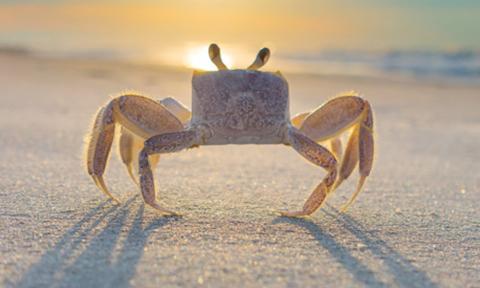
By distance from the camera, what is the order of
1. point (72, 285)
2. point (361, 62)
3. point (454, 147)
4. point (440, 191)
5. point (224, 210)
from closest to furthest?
point (72, 285), point (224, 210), point (440, 191), point (454, 147), point (361, 62)

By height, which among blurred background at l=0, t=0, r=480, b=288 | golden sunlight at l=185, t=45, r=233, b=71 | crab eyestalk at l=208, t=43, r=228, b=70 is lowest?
Answer: golden sunlight at l=185, t=45, r=233, b=71

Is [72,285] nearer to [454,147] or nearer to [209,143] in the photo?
[209,143]

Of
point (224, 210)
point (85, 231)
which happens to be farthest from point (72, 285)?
point (224, 210)

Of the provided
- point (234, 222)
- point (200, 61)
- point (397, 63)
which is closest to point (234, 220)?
point (234, 222)

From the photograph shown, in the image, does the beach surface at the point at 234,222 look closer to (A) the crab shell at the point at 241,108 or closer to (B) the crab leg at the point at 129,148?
(B) the crab leg at the point at 129,148

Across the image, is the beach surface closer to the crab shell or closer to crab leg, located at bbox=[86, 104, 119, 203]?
crab leg, located at bbox=[86, 104, 119, 203]

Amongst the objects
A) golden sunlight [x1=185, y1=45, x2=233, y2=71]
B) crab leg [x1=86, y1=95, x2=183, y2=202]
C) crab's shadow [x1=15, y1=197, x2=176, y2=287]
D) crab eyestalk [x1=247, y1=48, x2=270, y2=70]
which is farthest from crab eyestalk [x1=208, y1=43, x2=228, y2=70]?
golden sunlight [x1=185, y1=45, x2=233, y2=71]
